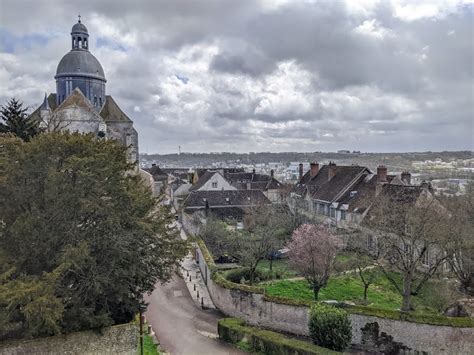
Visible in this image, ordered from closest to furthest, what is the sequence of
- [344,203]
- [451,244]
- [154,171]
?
[451,244]
[344,203]
[154,171]

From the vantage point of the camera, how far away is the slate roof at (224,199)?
46.1m

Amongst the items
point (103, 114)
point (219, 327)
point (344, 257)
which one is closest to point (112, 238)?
point (219, 327)

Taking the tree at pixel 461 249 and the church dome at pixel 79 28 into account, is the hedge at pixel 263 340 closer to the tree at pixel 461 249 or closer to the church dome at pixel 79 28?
the tree at pixel 461 249

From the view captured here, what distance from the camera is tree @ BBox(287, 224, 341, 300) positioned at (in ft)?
78.4

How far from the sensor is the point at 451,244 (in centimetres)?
2272

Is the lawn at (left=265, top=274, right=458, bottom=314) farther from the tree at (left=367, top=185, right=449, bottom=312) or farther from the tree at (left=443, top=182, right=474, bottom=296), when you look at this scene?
the tree at (left=443, top=182, right=474, bottom=296)

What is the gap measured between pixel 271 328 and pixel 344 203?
20.2 metres

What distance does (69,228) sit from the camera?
52.4 ft

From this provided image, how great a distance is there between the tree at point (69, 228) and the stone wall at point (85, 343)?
0.40 meters

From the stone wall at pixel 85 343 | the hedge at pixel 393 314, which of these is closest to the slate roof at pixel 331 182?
the hedge at pixel 393 314

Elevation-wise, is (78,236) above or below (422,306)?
above

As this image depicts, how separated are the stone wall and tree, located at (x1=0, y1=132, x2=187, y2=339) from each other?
402 millimetres

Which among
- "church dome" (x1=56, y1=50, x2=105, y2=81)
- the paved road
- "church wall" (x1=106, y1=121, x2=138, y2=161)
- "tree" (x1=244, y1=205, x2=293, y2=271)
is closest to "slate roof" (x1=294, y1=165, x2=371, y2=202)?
"tree" (x1=244, y1=205, x2=293, y2=271)

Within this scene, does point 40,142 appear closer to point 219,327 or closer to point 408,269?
point 219,327
